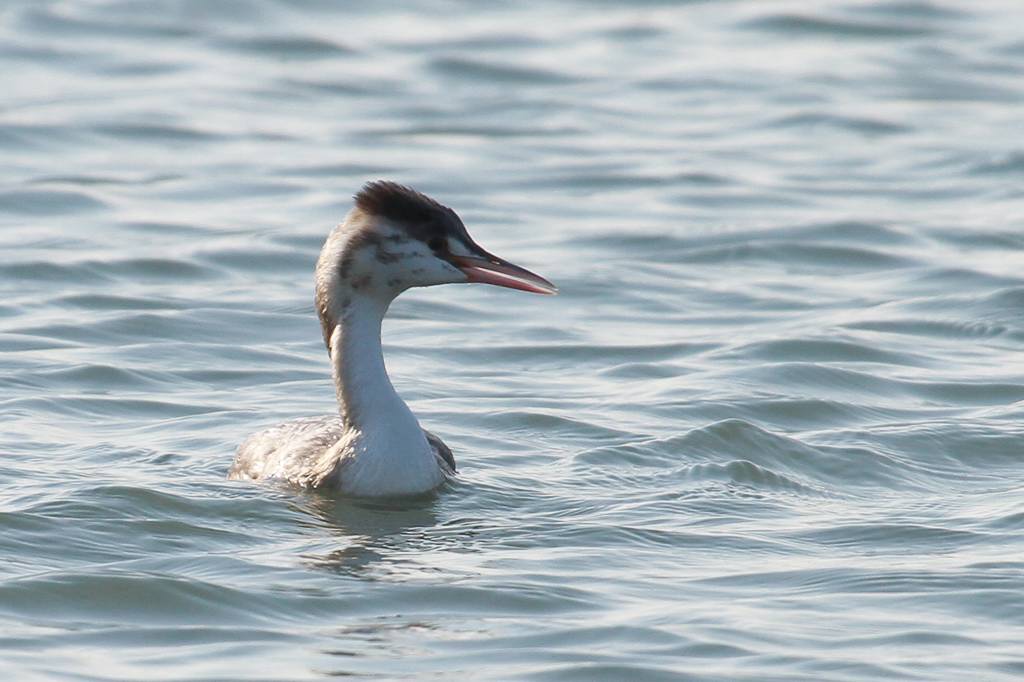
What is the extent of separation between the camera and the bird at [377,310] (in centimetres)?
1030

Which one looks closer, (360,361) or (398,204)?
(398,204)

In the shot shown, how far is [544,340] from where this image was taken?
1445cm

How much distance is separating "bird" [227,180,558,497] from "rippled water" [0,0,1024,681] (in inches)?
8.3

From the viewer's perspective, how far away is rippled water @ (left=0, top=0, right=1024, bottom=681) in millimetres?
8570

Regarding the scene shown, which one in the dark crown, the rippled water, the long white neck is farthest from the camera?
the long white neck

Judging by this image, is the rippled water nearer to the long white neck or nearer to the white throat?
the white throat

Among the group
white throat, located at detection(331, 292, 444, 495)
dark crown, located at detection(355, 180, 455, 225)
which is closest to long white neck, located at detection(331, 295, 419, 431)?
white throat, located at detection(331, 292, 444, 495)

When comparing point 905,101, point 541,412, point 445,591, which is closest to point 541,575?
point 445,591

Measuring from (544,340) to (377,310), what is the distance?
156 inches

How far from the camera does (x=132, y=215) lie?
18047 mm

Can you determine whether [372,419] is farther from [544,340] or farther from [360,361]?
[544,340]

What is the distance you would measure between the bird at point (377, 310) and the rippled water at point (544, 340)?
0.70ft

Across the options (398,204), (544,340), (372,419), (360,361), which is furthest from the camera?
(544,340)

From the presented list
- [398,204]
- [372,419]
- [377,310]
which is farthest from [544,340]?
[398,204]
